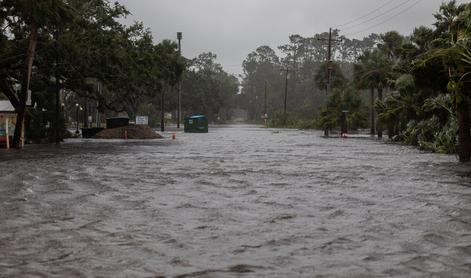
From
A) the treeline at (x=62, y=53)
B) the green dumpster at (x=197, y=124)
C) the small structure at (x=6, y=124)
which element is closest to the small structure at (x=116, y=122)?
the treeline at (x=62, y=53)

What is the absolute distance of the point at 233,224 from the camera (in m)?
8.60

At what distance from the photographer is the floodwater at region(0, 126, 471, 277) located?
242 inches

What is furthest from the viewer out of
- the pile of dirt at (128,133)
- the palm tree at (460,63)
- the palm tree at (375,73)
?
the palm tree at (375,73)

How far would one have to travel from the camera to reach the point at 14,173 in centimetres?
1606

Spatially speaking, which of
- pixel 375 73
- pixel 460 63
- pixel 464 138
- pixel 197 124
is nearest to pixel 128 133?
pixel 197 124

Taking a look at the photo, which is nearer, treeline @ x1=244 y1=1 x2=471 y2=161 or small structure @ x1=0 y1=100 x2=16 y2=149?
treeline @ x1=244 y1=1 x2=471 y2=161

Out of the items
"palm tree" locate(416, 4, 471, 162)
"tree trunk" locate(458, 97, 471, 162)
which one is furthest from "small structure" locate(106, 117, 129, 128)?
"tree trunk" locate(458, 97, 471, 162)

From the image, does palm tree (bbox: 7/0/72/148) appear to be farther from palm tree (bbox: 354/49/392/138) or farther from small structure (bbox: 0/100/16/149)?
palm tree (bbox: 354/49/392/138)

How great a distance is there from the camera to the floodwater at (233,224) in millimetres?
6141

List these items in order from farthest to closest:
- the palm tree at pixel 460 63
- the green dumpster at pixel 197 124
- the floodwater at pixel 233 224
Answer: the green dumpster at pixel 197 124
the palm tree at pixel 460 63
the floodwater at pixel 233 224

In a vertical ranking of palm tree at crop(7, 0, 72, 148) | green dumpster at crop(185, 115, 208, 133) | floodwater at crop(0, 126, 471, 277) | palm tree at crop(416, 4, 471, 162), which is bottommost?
floodwater at crop(0, 126, 471, 277)

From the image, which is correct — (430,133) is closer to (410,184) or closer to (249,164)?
(249,164)

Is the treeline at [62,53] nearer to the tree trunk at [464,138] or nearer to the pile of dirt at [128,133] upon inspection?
the pile of dirt at [128,133]

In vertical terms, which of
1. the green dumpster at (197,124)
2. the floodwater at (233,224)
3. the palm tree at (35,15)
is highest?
the palm tree at (35,15)
